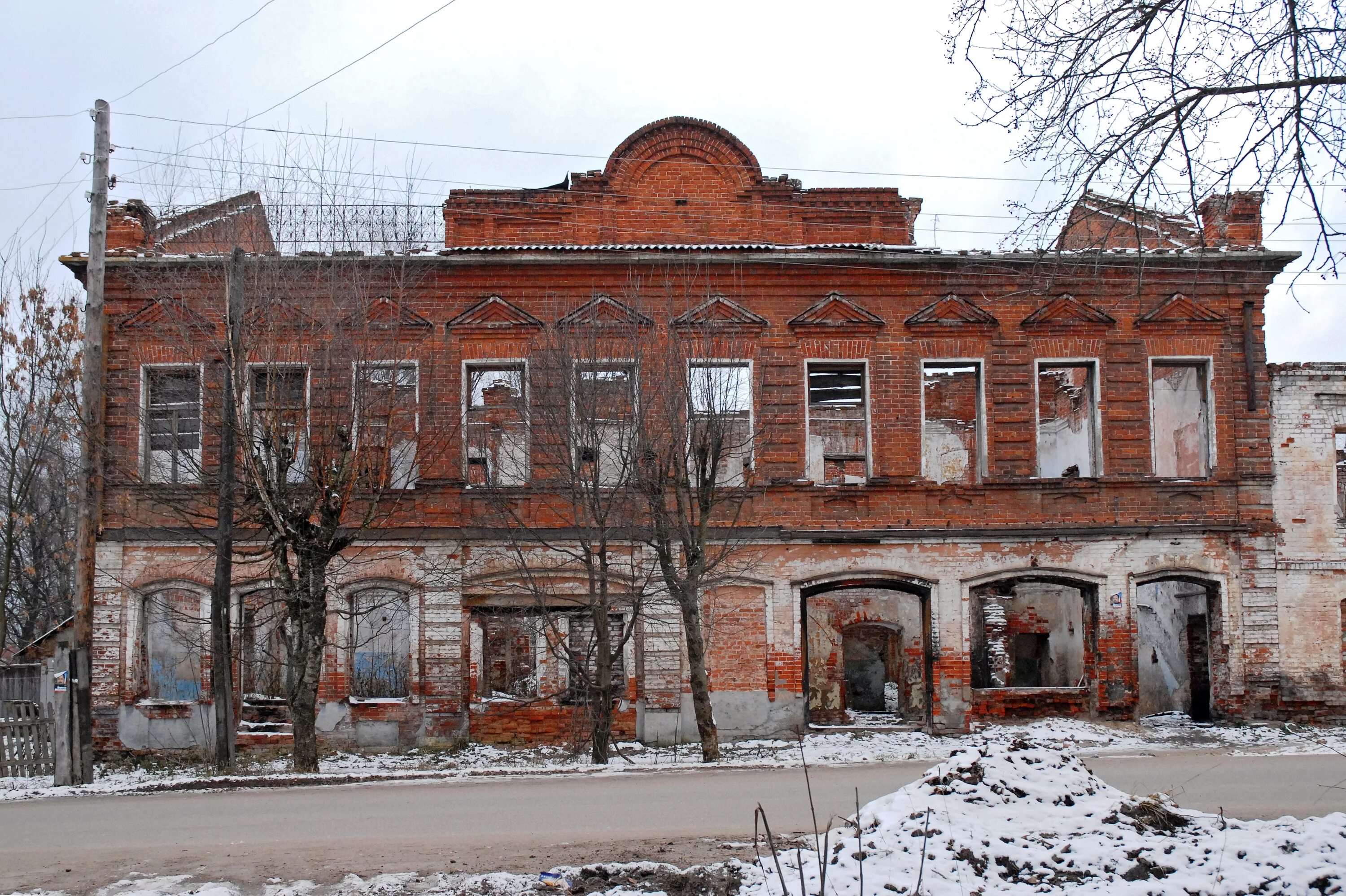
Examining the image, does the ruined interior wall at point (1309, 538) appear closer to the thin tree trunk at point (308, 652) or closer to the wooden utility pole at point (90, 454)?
the thin tree trunk at point (308, 652)

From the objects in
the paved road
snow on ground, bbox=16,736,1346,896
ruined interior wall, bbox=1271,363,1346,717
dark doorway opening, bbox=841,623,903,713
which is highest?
ruined interior wall, bbox=1271,363,1346,717

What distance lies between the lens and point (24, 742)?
47.6 ft

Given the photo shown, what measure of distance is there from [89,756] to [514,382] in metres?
7.86

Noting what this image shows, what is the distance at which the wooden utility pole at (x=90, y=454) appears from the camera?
13.8m

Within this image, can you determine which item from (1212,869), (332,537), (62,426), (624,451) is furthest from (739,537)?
(62,426)

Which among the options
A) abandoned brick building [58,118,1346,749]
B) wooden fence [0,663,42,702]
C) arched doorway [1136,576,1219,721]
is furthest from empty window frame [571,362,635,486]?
wooden fence [0,663,42,702]

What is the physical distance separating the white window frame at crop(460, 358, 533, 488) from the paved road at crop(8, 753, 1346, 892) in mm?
5353

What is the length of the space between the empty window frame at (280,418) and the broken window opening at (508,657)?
445 centimetres

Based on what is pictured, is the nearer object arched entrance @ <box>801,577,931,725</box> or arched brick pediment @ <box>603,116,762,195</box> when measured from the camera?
arched brick pediment @ <box>603,116,762,195</box>

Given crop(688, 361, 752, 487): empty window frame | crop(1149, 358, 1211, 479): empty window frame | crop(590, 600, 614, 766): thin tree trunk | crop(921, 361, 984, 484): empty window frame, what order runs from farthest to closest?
crop(921, 361, 984, 484): empty window frame < crop(1149, 358, 1211, 479): empty window frame < crop(590, 600, 614, 766): thin tree trunk < crop(688, 361, 752, 487): empty window frame

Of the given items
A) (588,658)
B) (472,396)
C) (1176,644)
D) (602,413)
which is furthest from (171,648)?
(1176,644)

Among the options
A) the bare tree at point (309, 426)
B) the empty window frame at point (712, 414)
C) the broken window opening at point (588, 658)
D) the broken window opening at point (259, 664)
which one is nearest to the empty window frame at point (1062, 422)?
the empty window frame at point (712, 414)

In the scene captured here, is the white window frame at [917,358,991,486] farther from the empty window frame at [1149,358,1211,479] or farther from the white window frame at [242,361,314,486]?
the white window frame at [242,361,314,486]

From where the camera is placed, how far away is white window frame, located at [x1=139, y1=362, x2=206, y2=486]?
1480 centimetres
